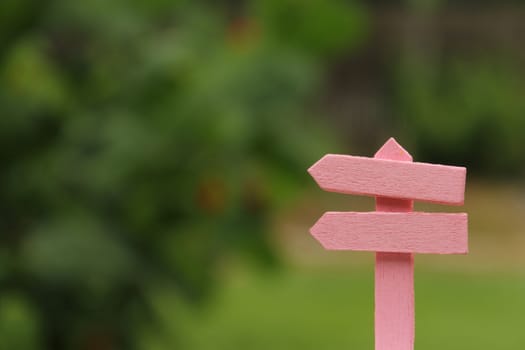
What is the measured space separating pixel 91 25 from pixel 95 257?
403 millimetres

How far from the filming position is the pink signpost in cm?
82

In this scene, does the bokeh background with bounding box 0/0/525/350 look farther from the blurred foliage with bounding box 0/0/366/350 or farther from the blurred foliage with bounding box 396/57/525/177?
the blurred foliage with bounding box 396/57/525/177

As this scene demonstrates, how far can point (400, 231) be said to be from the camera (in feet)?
2.73

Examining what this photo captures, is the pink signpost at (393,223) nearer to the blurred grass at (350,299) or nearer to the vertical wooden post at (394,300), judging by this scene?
the vertical wooden post at (394,300)

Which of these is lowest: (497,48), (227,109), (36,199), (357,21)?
(497,48)

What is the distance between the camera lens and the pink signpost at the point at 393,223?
0.82m

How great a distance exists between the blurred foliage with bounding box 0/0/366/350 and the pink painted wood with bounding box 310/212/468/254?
3.38ft

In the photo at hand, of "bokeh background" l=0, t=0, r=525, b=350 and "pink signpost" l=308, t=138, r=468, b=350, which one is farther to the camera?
"bokeh background" l=0, t=0, r=525, b=350

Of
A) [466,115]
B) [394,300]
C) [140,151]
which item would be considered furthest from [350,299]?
[394,300]

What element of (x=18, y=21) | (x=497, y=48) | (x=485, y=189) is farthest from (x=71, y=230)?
(x=497, y=48)

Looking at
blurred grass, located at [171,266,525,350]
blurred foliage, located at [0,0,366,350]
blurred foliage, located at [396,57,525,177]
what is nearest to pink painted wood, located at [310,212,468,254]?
blurred foliage, located at [0,0,366,350]

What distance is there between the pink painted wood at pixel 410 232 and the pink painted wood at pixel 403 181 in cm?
2

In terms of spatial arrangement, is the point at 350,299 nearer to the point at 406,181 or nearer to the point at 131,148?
the point at 131,148

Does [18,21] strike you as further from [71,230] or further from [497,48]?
[497,48]
